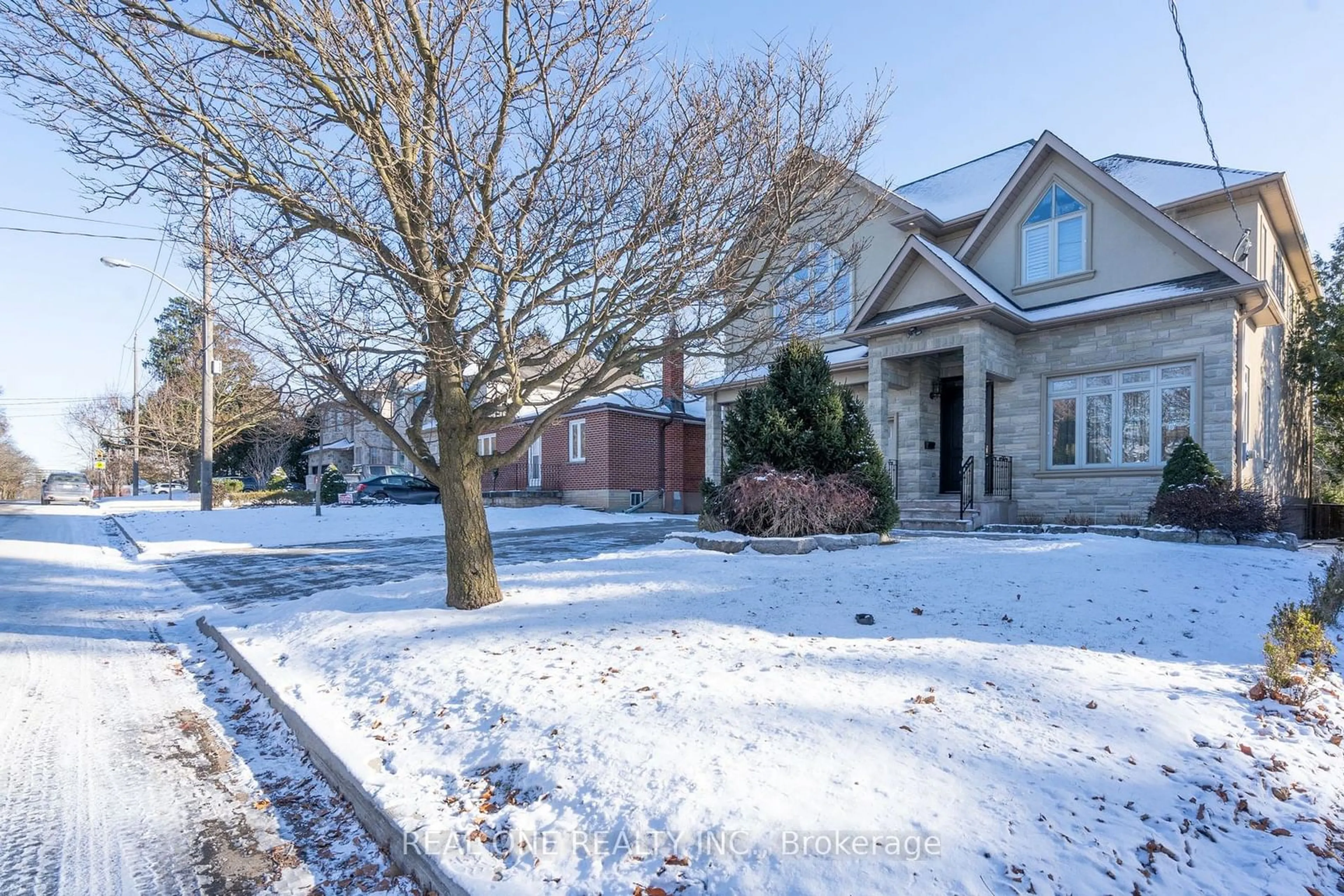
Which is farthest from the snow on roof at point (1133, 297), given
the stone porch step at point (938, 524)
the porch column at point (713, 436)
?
the porch column at point (713, 436)

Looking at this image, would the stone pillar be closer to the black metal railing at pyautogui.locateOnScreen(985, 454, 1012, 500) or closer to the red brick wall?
the black metal railing at pyautogui.locateOnScreen(985, 454, 1012, 500)

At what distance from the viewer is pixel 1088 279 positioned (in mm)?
12508

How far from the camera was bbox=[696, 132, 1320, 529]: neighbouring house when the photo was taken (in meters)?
11.2

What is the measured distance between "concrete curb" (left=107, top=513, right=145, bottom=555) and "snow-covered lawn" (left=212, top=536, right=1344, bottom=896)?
8880mm

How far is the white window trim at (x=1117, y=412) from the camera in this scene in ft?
36.3

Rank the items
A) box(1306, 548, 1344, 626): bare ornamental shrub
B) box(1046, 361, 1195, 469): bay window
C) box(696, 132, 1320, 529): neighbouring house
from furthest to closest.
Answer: box(1046, 361, 1195, 469): bay window → box(696, 132, 1320, 529): neighbouring house → box(1306, 548, 1344, 626): bare ornamental shrub

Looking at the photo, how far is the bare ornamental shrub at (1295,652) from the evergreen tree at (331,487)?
25239mm

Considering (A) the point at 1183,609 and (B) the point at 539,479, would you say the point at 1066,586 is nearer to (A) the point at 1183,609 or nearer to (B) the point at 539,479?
(A) the point at 1183,609

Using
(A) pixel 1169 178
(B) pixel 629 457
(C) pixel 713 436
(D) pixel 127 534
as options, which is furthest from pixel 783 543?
(D) pixel 127 534

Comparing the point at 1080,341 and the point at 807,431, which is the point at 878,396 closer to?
the point at 1080,341

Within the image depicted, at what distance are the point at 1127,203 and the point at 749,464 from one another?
8.07 m

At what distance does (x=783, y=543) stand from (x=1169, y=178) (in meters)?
11.2

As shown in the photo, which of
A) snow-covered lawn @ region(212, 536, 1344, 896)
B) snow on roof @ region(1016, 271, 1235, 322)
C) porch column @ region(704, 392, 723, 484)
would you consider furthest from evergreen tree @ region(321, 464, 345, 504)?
snow on roof @ region(1016, 271, 1235, 322)

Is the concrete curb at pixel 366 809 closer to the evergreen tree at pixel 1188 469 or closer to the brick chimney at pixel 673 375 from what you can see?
the brick chimney at pixel 673 375
